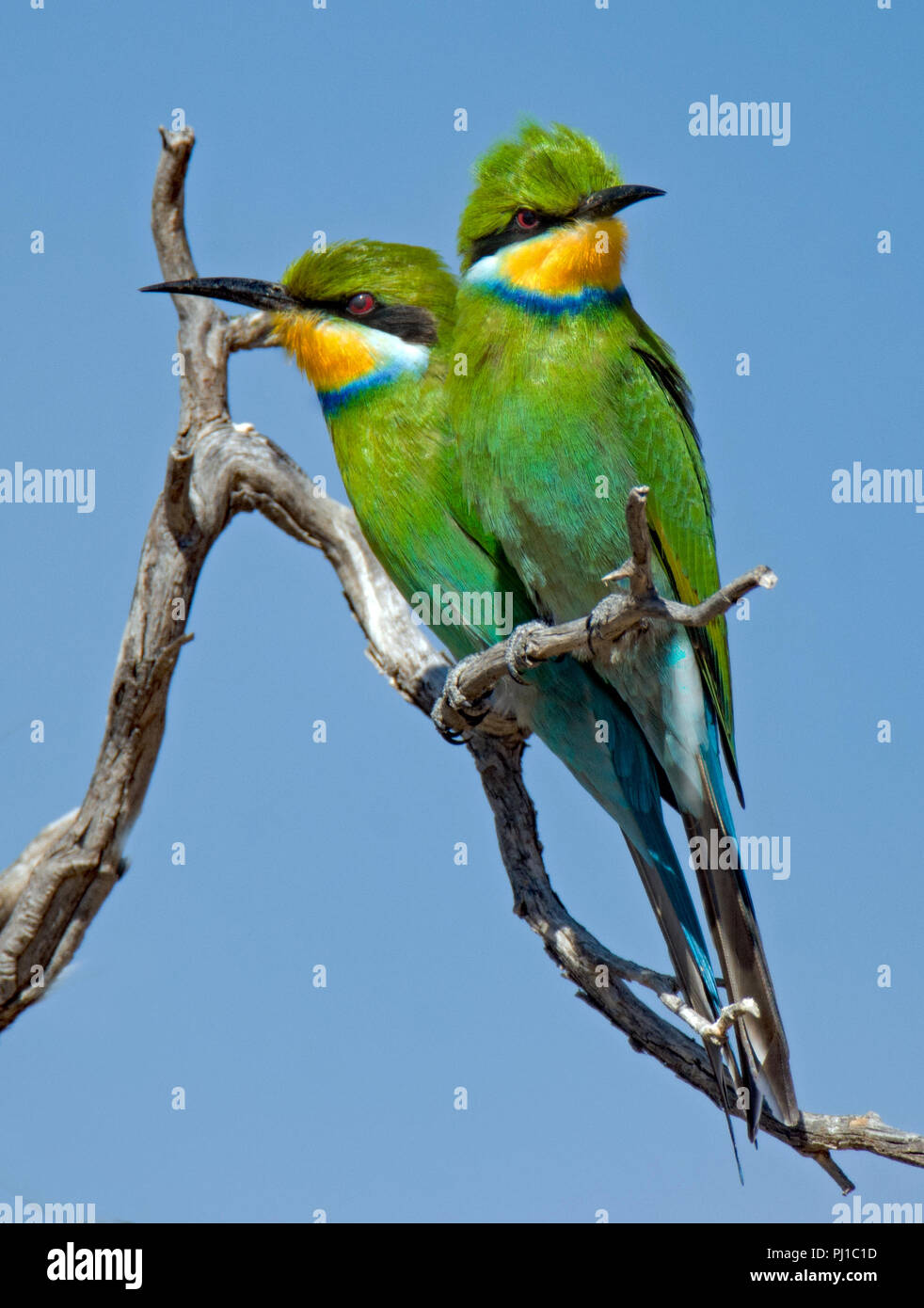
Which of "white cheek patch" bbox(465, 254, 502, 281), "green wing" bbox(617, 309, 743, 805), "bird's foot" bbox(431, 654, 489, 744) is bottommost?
"bird's foot" bbox(431, 654, 489, 744)

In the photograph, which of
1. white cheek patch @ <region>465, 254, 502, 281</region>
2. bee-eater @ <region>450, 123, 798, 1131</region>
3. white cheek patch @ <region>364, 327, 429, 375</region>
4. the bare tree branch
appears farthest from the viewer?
white cheek patch @ <region>364, 327, 429, 375</region>

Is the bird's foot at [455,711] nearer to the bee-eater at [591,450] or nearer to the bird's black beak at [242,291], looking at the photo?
the bee-eater at [591,450]

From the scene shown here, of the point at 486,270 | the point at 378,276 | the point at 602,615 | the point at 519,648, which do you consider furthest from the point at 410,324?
the point at 602,615

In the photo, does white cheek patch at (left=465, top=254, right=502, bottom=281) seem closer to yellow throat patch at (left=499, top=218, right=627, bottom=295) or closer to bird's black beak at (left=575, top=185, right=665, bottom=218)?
yellow throat patch at (left=499, top=218, right=627, bottom=295)

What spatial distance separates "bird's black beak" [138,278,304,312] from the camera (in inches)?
178

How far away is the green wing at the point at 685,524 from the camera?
393cm

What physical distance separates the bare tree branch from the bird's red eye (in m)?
0.44

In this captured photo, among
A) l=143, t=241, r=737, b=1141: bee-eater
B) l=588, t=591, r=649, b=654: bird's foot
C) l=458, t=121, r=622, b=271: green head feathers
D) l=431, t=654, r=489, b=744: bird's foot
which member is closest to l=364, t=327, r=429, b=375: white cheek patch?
l=143, t=241, r=737, b=1141: bee-eater

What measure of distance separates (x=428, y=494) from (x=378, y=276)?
0.78m

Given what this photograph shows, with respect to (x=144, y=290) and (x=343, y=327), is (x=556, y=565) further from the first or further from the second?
(x=144, y=290)

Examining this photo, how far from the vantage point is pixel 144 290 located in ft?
15.4

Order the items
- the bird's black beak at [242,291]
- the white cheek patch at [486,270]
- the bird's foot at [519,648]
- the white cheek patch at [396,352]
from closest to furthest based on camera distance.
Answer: the bird's foot at [519,648] < the white cheek patch at [486,270] < the white cheek patch at [396,352] < the bird's black beak at [242,291]

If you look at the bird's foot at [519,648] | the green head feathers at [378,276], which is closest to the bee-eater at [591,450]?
the bird's foot at [519,648]

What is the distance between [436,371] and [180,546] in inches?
44.7
